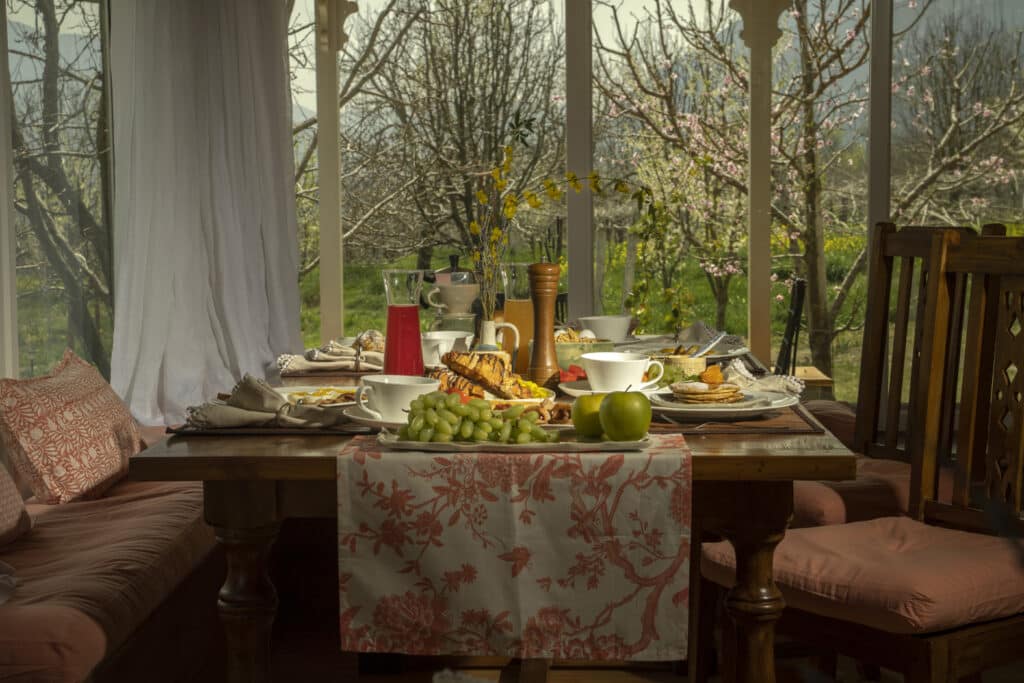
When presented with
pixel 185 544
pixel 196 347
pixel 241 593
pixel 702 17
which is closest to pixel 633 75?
pixel 702 17

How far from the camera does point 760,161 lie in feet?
15.1

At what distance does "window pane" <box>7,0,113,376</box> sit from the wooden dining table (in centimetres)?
170

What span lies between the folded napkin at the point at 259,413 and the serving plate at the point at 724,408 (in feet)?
1.67

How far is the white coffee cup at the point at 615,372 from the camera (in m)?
1.89

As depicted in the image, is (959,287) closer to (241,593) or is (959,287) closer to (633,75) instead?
(241,593)

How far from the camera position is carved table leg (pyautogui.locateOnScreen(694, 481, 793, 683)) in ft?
5.24

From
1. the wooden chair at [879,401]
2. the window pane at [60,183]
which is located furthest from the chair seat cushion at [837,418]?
the window pane at [60,183]

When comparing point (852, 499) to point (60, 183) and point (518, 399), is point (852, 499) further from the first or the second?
point (60, 183)

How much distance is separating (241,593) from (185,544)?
0.71 metres

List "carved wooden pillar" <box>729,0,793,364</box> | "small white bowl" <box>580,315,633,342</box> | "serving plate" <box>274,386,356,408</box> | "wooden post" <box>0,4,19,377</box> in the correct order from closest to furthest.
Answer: "serving plate" <box>274,386,356,408</box>
"small white bowl" <box>580,315,633,342</box>
"wooden post" <box>0,4,19,377</box>
"carved wooden pillar" <box>729,0,793,364</box>

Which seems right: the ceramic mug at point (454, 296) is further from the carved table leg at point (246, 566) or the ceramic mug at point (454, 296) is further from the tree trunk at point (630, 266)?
the tree trunk at point (630, 266)

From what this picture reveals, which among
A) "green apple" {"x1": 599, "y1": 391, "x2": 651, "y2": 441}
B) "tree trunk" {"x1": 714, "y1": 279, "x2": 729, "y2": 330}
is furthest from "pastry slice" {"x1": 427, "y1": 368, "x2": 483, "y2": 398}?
"tree trunk" {"x1": 714, "y1": 279, "x2": 729, "y2": 330}

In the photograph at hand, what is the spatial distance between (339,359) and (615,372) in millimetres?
1016

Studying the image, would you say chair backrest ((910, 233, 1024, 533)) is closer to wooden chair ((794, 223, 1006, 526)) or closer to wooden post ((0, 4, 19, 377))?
wooden chair ((794, 223, 1006, 526))
